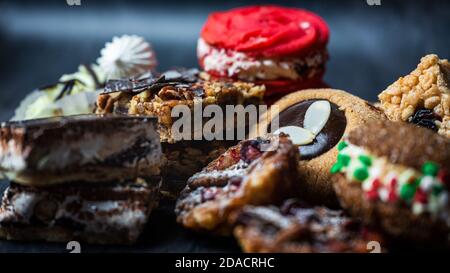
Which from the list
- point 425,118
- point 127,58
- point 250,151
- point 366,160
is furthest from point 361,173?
point 127,58

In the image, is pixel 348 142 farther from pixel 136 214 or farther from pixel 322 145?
pixel 136 214

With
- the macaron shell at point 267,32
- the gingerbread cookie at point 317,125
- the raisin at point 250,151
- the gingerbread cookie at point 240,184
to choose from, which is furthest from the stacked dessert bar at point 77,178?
the macaron shell at point 267,32

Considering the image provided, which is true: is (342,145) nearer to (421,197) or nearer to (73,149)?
(421,197)

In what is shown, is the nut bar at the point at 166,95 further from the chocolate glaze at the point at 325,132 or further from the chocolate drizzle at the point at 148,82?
the chocolate glaze at the point at 325,132

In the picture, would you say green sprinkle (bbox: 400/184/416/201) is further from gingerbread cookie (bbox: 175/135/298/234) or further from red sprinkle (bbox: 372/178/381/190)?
gingerbread cookie (bbox: 175/135/298/234)

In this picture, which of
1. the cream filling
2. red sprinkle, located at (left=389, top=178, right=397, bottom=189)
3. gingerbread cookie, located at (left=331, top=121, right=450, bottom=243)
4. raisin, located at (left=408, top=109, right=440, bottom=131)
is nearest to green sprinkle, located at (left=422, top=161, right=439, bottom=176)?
gingerbread cookie, located at (left=331, top=121, right=450, bottom=243)
